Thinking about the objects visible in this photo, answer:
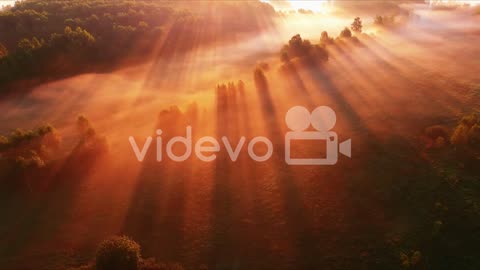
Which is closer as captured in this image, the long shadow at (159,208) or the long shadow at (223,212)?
the long shadow at (223,212)

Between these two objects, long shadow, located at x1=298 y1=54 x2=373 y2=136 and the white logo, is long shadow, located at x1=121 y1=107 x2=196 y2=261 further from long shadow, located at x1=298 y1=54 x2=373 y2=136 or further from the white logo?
long shadow, located at x1=298 y1=54 x2=373 y2=136

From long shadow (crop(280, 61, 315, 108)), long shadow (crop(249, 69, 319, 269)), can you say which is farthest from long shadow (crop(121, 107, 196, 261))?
long shadow (crop(280, 61, 315, 108))

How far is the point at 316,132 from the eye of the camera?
43156 mm

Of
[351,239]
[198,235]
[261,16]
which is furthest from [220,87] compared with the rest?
[261,16]

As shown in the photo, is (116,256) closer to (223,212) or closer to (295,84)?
(223,212)

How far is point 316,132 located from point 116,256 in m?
29.6

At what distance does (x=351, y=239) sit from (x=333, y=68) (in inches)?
1998

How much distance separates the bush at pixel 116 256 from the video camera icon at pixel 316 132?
67.6ft

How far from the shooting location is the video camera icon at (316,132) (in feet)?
124

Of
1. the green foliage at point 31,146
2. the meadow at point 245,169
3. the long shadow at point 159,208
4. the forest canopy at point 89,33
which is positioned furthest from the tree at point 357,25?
the green foliage at point 31,146

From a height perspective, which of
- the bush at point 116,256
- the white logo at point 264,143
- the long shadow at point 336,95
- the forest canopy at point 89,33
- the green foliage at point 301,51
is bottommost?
the bush at point 116,256

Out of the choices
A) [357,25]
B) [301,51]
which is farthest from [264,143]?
[357,25]

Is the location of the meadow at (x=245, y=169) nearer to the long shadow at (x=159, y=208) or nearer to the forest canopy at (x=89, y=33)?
the long shadow at (x=159, y=208)

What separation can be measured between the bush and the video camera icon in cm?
2061
